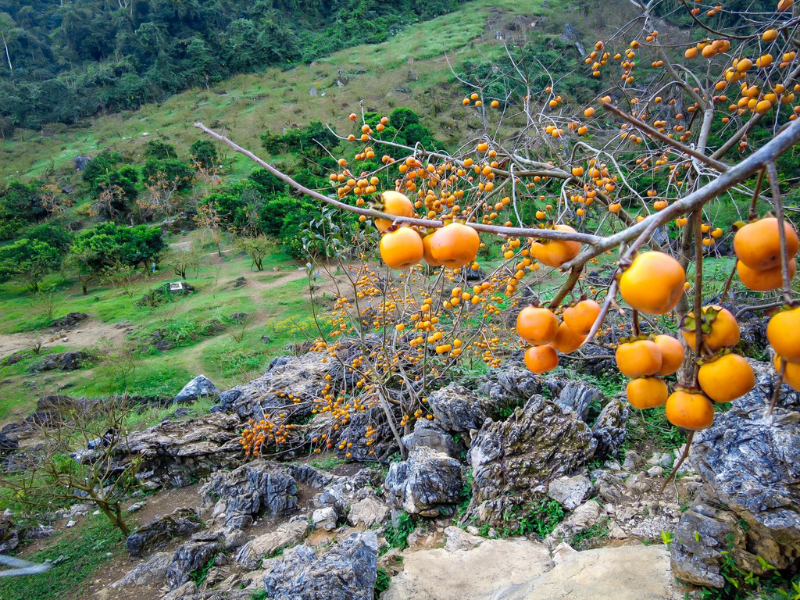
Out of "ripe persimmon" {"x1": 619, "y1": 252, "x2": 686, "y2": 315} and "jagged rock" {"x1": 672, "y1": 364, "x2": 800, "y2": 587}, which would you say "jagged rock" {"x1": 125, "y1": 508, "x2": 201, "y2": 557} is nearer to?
"jagged rock" {"x1": 672, "y1": 364, "x2": 800, "y2": 587}

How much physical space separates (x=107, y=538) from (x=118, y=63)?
4634 centimetres

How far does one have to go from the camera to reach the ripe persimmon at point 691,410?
3.00ft

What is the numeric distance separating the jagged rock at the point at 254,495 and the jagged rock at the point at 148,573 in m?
0.62

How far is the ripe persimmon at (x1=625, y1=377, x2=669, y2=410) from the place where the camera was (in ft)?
3.16

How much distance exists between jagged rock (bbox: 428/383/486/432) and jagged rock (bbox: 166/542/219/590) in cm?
233

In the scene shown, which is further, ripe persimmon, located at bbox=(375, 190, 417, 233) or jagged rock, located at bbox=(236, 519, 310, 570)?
jagged rock, located at bbox=(236, 519, 310, 570)

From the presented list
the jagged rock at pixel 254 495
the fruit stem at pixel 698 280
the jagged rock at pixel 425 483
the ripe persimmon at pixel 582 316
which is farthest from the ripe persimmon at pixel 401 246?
the jagged rock at pixel 254 495

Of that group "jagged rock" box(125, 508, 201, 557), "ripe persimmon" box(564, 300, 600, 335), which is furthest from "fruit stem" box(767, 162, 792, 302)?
"jagged rock" box(125, 508, 201, 557)

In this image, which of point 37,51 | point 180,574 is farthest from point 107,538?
point 37,51

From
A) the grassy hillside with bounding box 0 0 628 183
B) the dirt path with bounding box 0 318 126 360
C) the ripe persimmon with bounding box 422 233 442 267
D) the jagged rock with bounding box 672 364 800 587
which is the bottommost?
the dirt path with bounding box 0 318 126 360

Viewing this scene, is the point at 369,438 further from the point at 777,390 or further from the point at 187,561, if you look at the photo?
the point at 777,390

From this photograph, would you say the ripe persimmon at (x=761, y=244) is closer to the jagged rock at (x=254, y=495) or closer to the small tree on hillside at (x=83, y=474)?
the jagged rock at (x=254, y=495)

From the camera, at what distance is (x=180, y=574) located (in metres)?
3.69

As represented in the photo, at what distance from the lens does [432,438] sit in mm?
4172
